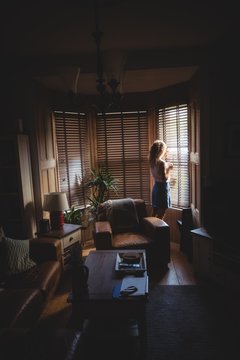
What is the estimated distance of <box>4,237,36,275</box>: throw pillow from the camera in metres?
2.66

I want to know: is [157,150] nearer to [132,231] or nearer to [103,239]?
[132,231]

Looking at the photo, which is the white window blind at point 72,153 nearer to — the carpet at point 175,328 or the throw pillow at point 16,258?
the throw pillow at point 16,258

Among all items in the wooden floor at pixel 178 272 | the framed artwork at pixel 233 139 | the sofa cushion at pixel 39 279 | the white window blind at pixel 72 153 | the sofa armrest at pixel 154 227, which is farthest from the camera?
the white window blind at pixel 72 153

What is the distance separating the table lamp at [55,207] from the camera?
345 cm

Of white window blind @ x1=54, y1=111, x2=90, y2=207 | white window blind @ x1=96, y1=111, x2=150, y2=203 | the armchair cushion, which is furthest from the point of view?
white window blind @ x1=96, y1=111, x2=150, y2=203

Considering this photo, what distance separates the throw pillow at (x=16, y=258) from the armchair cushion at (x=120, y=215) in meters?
1.39

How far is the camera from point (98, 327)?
2.50m

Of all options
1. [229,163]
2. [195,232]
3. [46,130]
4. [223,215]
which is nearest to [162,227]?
Result: [195,232]

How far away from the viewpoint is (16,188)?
3387mm

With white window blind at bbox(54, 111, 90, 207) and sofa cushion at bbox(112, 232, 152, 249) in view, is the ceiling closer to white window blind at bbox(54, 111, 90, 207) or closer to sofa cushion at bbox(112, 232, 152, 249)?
white window blind at bbox(54, 111, 90, 207)

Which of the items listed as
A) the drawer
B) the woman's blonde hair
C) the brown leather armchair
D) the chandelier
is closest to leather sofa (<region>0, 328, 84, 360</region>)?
the chandelier

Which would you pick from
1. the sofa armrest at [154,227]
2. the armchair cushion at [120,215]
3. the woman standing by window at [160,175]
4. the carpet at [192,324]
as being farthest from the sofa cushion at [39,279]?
the woman standing by window at [160,175]

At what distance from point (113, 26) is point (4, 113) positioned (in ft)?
6.10

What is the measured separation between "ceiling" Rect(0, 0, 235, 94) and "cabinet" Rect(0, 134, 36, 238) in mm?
955
